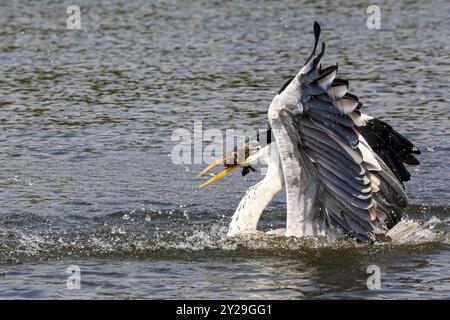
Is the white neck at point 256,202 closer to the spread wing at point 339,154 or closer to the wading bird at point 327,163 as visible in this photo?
the wading bird at point 327,163

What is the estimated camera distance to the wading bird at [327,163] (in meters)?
8.45

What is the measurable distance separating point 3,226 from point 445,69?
29.0ft

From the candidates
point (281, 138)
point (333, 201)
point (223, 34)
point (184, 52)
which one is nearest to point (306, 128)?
point (281, 138)

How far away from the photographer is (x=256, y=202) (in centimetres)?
988

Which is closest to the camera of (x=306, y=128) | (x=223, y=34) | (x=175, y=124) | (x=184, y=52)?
(x=306, y=128)

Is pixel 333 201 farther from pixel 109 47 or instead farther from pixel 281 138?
pixel 109 47

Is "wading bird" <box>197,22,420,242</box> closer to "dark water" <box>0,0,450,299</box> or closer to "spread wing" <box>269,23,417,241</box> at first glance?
"spread wing" <box>269,23,417,241</box>

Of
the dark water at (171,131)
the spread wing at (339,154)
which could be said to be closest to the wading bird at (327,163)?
the spread wing at (339,154)

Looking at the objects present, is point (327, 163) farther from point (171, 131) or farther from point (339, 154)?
point (171, 131)

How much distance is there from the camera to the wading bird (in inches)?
333

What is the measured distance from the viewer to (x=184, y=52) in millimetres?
18484

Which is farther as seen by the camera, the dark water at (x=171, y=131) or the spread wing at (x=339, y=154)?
the dark water at (x=171, y=131)

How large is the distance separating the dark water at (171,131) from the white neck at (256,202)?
0.16 m

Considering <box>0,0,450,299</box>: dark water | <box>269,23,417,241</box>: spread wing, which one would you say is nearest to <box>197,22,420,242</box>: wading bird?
<box>269,23,417,241</box>: spread wing
